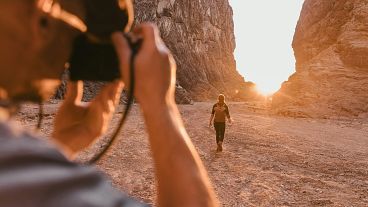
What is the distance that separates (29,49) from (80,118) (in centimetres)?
64

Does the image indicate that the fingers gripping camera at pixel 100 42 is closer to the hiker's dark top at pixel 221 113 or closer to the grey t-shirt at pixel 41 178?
the grey t-shirt at pixel 41 178

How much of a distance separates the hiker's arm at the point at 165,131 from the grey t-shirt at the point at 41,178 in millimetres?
208

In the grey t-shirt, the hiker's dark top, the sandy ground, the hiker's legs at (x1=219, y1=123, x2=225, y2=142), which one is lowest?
the sandy ground

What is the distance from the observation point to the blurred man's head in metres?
0.79

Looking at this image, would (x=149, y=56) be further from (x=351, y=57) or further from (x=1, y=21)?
(x=351, y=57)

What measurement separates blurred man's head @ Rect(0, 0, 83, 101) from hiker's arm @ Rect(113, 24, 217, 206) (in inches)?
7.5

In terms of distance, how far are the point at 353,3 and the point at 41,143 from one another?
39180 millimetres

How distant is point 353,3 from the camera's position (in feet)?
119

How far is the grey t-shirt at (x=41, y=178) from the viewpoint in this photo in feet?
2.10

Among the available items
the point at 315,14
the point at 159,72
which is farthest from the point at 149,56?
the point at 315,14

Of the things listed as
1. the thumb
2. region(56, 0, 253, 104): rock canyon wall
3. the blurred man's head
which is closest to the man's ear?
the blurred man's head

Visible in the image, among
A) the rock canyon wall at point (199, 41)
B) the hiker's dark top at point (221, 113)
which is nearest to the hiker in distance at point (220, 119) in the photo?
the hiker's dark top at point (221, 113)

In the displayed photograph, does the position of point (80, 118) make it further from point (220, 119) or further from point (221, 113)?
point (221, 113)

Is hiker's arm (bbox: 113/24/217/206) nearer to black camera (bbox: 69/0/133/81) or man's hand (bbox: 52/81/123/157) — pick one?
black camera (bbox: 69/0/133/81)
